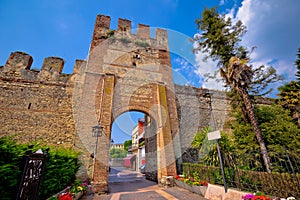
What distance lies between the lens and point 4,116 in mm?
8820

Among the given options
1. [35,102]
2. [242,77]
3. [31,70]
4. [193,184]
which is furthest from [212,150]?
[31,70]

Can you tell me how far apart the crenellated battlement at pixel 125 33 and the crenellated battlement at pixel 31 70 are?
262cm

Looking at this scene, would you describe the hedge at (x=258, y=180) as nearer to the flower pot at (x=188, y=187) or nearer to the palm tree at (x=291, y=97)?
the flower pot at (x=188, y=187)

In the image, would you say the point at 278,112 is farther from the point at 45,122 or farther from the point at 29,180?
the point at 45,122

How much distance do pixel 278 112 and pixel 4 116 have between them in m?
18.0

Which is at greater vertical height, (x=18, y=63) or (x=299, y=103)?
(x=18, y=63)

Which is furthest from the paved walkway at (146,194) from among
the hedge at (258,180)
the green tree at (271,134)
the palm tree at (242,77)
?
the palm tree at (242,77)

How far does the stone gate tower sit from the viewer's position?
8125mm

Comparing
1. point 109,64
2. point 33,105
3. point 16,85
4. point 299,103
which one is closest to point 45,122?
point 33,105

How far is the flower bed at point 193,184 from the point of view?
19.6ft

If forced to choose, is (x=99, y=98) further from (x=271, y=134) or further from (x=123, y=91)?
(x=271, y=134)

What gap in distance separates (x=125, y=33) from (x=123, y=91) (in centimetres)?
571

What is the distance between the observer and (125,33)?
12320mm

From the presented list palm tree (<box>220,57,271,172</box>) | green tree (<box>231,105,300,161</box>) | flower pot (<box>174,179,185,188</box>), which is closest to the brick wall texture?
flower pot (<box>174,179,185,188</box>)
